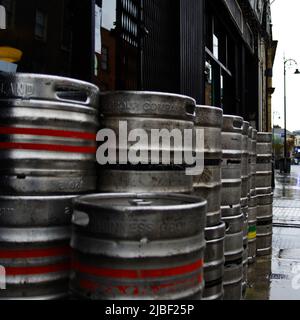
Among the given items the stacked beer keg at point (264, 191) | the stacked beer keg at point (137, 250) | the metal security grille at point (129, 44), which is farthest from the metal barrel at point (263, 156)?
the stacked beer keg at point (137, 250)

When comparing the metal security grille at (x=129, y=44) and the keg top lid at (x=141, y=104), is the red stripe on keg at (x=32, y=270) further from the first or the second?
the metal security grille at (x=129, y=44)

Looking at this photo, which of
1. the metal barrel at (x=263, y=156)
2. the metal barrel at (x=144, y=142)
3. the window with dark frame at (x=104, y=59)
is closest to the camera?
the metal barrel at (x=144, y=142)

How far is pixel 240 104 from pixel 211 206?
34.2 feet

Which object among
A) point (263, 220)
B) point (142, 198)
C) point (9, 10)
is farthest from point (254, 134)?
point (142, 198)

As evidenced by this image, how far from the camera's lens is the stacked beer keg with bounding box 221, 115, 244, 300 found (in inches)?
157

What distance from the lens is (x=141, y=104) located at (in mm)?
2570

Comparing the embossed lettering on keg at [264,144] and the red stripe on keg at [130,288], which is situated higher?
the embossed lettering on keg at [264,144]

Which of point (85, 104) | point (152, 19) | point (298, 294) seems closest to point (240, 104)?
point (152, 19)

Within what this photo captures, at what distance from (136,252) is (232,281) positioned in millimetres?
2405

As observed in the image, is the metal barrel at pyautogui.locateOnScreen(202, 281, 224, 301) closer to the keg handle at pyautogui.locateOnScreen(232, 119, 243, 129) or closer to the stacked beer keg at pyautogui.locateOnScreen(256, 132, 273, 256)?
the keg handle at pyautogui.locateOnScreen(232, 119, 243, 129)

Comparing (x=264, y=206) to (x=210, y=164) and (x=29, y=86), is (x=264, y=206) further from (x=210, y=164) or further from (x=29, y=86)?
(x=29, y=86)

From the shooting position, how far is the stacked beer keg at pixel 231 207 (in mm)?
3986
